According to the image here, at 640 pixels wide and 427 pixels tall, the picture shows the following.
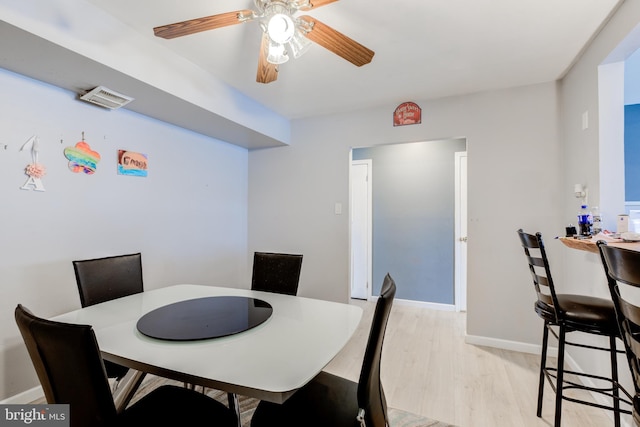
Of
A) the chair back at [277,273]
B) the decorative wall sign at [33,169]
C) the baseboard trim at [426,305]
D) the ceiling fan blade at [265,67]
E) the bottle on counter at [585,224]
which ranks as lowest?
the baseboard trim at [426,305]

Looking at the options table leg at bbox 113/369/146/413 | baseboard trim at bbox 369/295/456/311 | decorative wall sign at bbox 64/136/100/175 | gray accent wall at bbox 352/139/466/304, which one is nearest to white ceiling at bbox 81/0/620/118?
decorative wall sign at bbox 64/136/100/175

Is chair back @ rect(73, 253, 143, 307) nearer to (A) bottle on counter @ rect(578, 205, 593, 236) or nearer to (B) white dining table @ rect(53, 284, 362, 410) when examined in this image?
(B) white dining table @ rect(53, 284, 362, 410)

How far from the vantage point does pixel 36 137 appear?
186cm

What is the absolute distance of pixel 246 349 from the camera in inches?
42.8

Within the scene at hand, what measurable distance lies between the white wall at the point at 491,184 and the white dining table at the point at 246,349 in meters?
1.76

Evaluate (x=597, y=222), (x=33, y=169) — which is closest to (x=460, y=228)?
(x=597, y=222)

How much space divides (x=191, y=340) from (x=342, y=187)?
2.39 meters

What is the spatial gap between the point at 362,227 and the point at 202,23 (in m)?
3.18

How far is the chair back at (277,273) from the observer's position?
80.4 inches

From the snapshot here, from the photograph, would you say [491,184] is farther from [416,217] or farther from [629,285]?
[629,285]

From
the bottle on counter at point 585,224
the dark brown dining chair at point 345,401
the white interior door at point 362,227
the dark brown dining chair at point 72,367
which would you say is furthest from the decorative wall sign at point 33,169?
the bottle on counter at point 585,224

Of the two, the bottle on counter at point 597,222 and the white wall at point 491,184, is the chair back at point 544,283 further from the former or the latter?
the white wall at point 491,184

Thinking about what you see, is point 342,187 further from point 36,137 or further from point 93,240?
point 36,137

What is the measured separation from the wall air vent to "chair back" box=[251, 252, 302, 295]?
4.91ft
